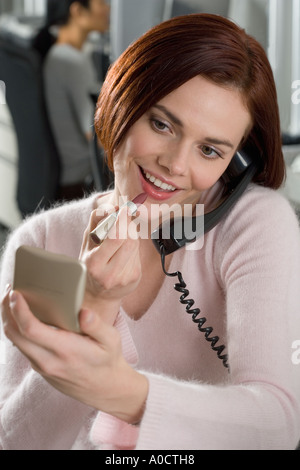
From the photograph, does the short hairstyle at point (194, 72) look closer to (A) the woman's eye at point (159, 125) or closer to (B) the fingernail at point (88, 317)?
(A) the woman's eye at point (159, 125)

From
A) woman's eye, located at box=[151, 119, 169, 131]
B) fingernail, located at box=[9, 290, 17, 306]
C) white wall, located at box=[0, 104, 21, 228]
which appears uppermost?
fingernail, located at box=[9, 290, 17, 306]

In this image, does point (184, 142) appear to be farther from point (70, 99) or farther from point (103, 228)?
point (70, 99)

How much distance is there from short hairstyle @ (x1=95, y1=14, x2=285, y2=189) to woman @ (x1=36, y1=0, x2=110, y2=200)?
72.9 inches

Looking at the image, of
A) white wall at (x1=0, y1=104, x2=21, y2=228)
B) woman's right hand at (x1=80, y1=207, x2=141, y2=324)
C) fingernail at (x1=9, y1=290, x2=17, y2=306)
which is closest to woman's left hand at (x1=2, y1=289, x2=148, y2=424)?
fingernail at (x1=9, y1=290, x2=17, y2=306)

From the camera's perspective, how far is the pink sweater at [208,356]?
867 mm

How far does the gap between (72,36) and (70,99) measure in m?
0.37

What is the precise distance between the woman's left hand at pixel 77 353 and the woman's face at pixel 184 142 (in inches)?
15.7

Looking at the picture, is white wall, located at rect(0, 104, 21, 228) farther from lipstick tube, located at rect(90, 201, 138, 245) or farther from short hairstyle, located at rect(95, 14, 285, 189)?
lipstick tube, located at rect(90, 201, 138, 245)

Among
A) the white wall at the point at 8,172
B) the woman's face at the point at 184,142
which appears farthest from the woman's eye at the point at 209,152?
the white wall at the point at 8,172

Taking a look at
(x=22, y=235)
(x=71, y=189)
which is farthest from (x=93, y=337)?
(x=71, y=189)

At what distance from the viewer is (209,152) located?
111cm

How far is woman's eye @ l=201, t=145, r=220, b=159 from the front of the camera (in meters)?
1.11

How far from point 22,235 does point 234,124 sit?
432mm

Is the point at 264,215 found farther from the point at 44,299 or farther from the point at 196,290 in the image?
the point at 44,299
